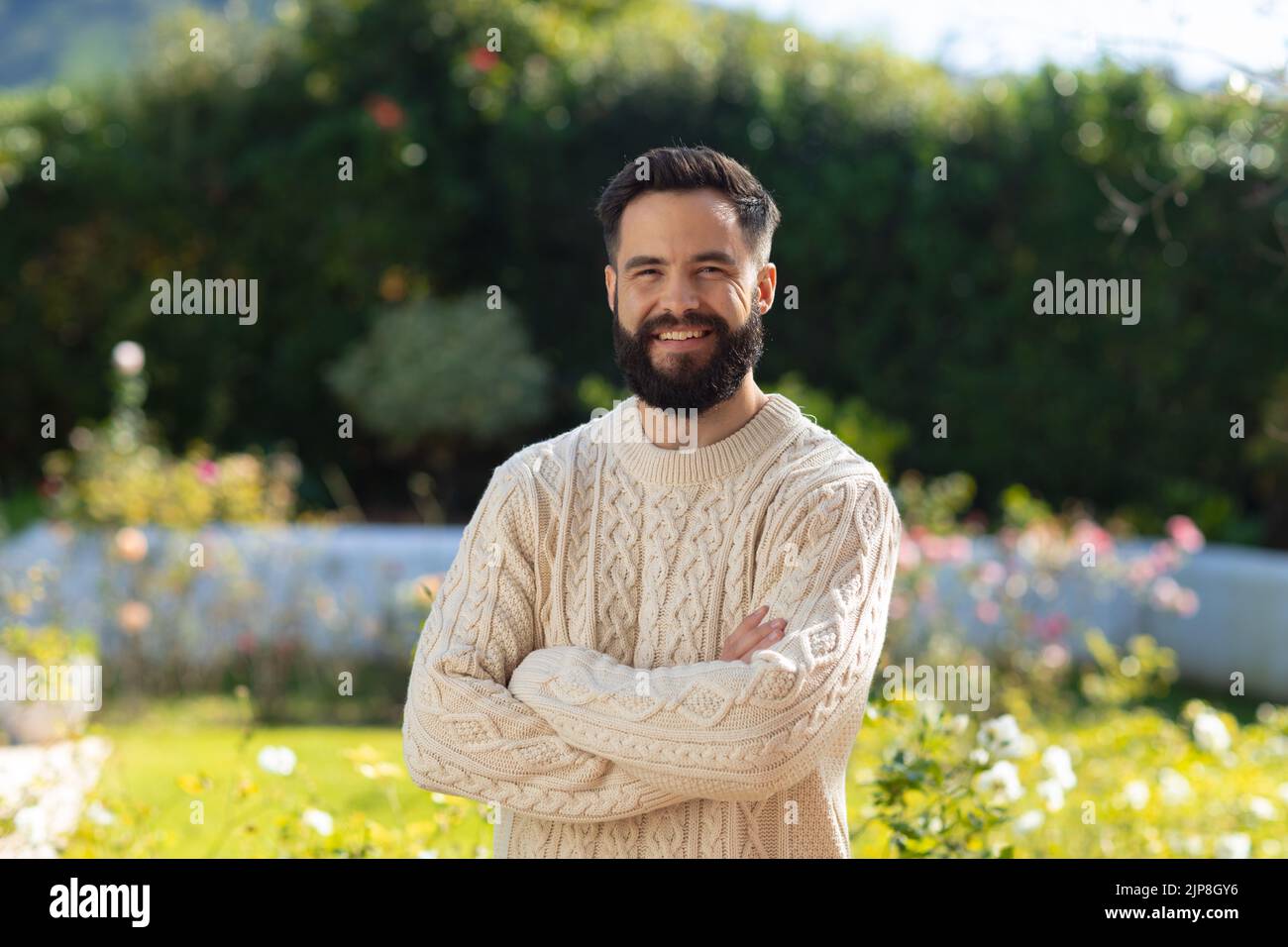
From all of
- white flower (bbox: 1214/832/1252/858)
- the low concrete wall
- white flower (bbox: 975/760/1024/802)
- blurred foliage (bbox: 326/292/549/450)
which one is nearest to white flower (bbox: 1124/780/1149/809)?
white flower (bbox: 1214/832/1252/858)

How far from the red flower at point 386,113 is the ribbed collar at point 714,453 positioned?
7.35 metres

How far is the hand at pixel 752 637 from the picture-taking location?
2105mm

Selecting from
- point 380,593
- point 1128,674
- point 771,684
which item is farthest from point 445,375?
point 771,684

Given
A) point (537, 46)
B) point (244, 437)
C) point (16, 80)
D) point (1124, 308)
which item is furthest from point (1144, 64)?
point (16, 80)

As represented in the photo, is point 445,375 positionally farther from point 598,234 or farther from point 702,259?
point 702,259

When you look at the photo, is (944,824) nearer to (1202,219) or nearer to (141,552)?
(141,552)

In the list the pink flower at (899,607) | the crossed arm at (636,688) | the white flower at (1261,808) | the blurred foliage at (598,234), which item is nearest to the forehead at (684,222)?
the crossed arm at (636,688)

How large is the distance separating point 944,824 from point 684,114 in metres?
6.67

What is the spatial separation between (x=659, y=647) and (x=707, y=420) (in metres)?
0.35

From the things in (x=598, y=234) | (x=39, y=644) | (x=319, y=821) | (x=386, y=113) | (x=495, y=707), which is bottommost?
(x=319, y=821)

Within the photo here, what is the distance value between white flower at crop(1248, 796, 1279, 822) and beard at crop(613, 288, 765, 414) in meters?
2.49

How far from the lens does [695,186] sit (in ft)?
6.98

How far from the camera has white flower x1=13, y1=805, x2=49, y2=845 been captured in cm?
318

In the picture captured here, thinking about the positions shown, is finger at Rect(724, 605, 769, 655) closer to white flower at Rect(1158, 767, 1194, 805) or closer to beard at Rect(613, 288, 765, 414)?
beard at Rect(613, 288, 765, 414)
